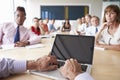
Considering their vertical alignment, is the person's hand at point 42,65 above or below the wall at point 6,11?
below

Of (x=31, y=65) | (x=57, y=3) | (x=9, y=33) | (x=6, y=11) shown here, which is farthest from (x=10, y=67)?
(x=57, y=3)

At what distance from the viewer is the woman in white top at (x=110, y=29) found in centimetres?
209

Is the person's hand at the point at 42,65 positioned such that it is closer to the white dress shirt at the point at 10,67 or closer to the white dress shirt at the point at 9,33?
the white dress shirt at the point at 10,67

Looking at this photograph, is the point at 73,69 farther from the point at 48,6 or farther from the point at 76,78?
the point at 48,6

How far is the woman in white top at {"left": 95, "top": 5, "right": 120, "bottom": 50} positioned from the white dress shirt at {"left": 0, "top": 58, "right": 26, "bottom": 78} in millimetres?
1094

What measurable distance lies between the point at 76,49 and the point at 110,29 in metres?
0.95

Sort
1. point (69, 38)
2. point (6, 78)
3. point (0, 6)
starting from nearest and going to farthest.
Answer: point (6, 78), point (69, 38), point (0, 6)

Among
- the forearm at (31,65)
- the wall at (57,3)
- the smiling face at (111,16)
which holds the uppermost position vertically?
the wall at (57,3)

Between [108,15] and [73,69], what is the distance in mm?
1290

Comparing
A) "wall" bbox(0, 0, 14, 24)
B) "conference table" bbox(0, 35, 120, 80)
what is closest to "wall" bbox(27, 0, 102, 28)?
"wall" bbox(0, 0, 14, 24)

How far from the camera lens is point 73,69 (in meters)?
1.02

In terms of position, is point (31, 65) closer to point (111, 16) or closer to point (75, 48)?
point (75, 48)

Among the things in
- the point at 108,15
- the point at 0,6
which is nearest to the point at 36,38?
the point at 108,15

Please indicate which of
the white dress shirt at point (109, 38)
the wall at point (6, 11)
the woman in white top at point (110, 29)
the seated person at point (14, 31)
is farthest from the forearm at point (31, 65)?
the wall at point (6, 11)
